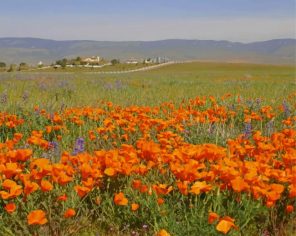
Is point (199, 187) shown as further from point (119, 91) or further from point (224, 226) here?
point (119, 91)

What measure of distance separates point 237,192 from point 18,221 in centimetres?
150

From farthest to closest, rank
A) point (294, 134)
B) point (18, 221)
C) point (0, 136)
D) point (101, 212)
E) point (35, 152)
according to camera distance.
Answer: point (0, 136) → point (35, 152) → point (294, 134) → point (101, 212) → point (18, 221)

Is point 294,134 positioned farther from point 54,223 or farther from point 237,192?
point 54,223

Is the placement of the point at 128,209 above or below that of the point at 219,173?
below

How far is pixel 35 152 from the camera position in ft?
14.9

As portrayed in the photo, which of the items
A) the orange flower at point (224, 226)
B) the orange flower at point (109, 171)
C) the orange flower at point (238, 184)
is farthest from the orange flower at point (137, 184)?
the orange flower at point (224, 226)

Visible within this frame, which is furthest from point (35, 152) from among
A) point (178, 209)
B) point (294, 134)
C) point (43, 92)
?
point (43, 92)

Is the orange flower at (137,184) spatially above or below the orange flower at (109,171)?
below

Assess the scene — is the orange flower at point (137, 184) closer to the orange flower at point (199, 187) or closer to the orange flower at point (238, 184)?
the orange flower at point (199, 187)

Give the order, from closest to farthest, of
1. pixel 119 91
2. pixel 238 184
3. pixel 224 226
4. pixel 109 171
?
pixel 224 226
pixel 238 184
pixel 109 171
pixel 119 91

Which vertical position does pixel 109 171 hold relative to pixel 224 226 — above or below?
above

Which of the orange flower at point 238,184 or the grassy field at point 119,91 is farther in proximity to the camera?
the grassy field at point 119,91

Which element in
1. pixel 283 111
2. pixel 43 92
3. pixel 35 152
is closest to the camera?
pixel 35 152

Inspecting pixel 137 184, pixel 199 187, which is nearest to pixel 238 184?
pixel 199 187
